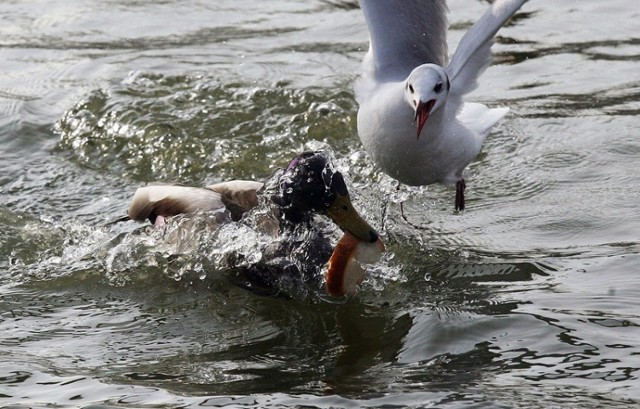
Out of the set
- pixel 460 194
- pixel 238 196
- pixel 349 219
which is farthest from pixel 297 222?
pixel 460 194

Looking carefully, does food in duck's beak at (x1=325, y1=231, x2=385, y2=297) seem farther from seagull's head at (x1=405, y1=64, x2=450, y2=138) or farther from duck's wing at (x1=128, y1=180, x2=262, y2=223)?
duck's wing at (x1=128, y1=180, x2=262, y2=223)

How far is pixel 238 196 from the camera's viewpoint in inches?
293

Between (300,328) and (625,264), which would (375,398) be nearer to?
(300,328)

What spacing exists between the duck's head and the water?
38 cm

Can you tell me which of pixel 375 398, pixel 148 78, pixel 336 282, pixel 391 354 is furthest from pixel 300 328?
pixel 148 78

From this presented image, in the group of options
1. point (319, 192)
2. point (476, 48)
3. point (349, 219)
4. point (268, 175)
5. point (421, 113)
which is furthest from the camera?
point (268, 175)

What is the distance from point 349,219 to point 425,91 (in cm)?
81

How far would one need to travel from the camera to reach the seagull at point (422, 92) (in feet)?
21.8

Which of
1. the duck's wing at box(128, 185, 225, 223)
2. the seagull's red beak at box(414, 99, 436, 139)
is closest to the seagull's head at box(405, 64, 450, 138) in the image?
the seagull's red beak at box(414, 99, 436, 139)

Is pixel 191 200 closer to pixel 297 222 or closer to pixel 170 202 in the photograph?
pixel 170 202

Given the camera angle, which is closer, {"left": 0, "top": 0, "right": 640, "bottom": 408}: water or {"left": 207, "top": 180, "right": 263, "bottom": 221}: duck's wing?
{"left": 0, "top": 0, "right": 640, "bottom": 408}: water

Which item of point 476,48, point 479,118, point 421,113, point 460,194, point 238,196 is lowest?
point 460,194

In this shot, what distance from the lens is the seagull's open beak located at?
21.3ft

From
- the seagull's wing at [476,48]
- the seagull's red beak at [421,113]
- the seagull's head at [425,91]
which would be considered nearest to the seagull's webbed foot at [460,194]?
the seagull's wing at [476,48]
